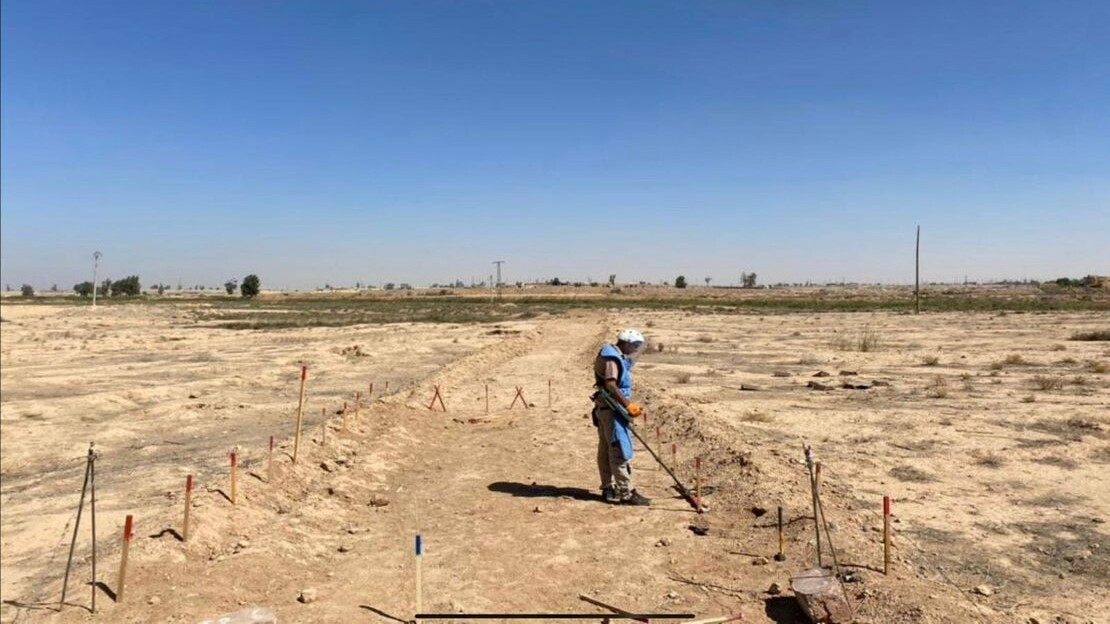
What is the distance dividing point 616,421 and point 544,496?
58.8 inches

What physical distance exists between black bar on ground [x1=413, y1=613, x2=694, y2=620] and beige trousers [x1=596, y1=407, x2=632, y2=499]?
2.76 metres

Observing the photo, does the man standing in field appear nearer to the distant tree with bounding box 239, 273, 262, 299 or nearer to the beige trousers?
the beige trousers

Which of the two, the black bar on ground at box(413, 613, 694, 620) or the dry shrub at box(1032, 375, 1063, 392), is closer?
the black bar on ground at box(413, 613, 694, 620)

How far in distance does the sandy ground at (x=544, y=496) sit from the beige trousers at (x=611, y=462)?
32cm

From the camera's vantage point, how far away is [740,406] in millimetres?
15898

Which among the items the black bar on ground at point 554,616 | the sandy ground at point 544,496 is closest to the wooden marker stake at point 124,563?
the sandy ground at point 544,496

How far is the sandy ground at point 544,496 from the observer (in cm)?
598

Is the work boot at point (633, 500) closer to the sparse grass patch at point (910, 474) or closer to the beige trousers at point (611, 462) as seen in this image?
the beige trousers at point (611, 462)

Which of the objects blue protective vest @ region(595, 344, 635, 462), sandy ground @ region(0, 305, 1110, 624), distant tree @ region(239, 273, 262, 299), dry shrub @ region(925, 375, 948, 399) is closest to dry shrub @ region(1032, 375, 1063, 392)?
sandy ground @ region(0, 305, 1110, 624)

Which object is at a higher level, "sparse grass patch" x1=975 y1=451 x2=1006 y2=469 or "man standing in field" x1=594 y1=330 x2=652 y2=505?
"man standing in field" x1=594 y1=330 x2=652 y2=505

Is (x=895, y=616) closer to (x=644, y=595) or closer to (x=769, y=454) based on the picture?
(x=644, y=595)

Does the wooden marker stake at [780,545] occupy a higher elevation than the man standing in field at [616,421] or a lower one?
lower

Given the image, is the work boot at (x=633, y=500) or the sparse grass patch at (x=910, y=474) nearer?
the work boot at (x=633, y=500)

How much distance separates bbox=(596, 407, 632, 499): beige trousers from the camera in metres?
8.27
